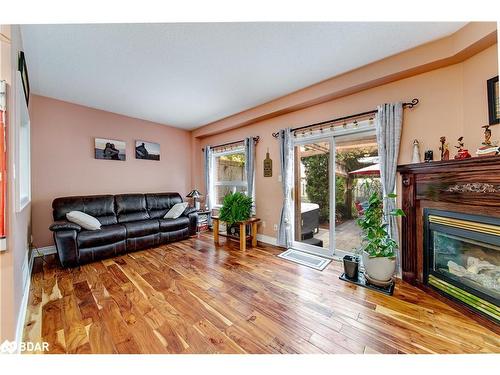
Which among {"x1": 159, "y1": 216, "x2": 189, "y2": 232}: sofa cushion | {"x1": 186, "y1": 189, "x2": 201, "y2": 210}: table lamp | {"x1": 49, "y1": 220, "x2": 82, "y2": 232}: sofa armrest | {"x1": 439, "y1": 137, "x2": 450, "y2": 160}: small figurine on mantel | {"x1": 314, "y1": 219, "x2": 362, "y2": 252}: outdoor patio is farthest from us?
{"x1": 186, "y1": 189, "x2": 201, "y2": 210}: table lamp

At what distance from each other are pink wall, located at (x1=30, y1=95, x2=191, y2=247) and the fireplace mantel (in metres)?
4.55

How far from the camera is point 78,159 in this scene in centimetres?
342

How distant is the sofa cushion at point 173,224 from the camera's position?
3.54 meters

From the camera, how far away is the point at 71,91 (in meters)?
2.89

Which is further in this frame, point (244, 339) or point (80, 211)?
point (80, 211)

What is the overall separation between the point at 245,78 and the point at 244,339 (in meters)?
2.81

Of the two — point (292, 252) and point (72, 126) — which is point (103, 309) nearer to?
point (292, 252)

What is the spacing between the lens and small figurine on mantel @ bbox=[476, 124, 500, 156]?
1567 millimetres

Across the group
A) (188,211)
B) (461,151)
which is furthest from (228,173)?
(461,151)

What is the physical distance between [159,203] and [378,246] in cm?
390

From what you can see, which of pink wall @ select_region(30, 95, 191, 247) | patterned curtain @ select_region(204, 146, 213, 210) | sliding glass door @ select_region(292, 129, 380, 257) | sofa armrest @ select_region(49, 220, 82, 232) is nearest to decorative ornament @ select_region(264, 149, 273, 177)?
sliding glass door @ select_region(292, 129, 380, 257)

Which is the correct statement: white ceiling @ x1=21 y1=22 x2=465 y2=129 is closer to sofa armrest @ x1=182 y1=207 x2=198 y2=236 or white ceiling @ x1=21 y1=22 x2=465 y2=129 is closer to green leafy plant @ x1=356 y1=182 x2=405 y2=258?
green leafy plant @ x1=356 y1=182 x2=405 y2=258

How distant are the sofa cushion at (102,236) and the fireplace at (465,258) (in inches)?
159
